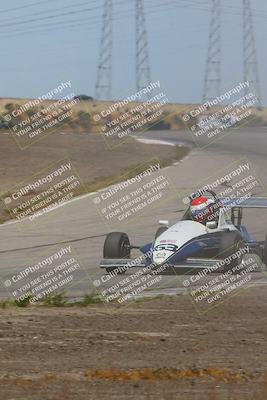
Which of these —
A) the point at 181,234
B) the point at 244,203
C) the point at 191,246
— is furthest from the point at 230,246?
the point at 244,203

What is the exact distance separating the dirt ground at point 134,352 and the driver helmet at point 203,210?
180 inches

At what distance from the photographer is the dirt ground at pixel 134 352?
7270 mm

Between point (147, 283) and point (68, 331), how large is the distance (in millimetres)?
5760

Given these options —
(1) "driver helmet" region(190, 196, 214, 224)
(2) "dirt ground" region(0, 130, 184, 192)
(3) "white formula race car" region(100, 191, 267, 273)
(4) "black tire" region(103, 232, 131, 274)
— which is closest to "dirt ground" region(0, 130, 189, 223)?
(2) "dirt ground" region(0, 130, 184, 192)

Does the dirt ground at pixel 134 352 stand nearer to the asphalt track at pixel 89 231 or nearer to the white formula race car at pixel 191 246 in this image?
the asphalt track at pixel 89 231

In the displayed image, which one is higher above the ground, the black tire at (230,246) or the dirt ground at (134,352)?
the dirt ground at (134,352)

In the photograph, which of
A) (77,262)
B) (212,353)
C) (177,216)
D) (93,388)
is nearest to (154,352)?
(212,353)

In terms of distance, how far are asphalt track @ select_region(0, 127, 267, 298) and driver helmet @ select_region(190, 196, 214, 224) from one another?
48.0 inches

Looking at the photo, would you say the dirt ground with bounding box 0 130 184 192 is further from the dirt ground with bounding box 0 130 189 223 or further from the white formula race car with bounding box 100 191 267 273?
the white formula race car with bounding box 100 191 267 273

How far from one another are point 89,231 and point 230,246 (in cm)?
757

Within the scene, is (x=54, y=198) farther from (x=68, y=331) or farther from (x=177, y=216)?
(x=68, y=331)

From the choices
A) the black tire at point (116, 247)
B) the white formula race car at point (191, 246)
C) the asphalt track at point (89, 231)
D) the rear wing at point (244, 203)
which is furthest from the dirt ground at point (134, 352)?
the rear wing at point (244, 203)

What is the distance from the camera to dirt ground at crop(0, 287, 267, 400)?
727 cm

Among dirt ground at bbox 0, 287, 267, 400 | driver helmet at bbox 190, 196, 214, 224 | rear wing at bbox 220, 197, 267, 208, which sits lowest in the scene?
rear wing at bbox 220, 197, 267, 208
